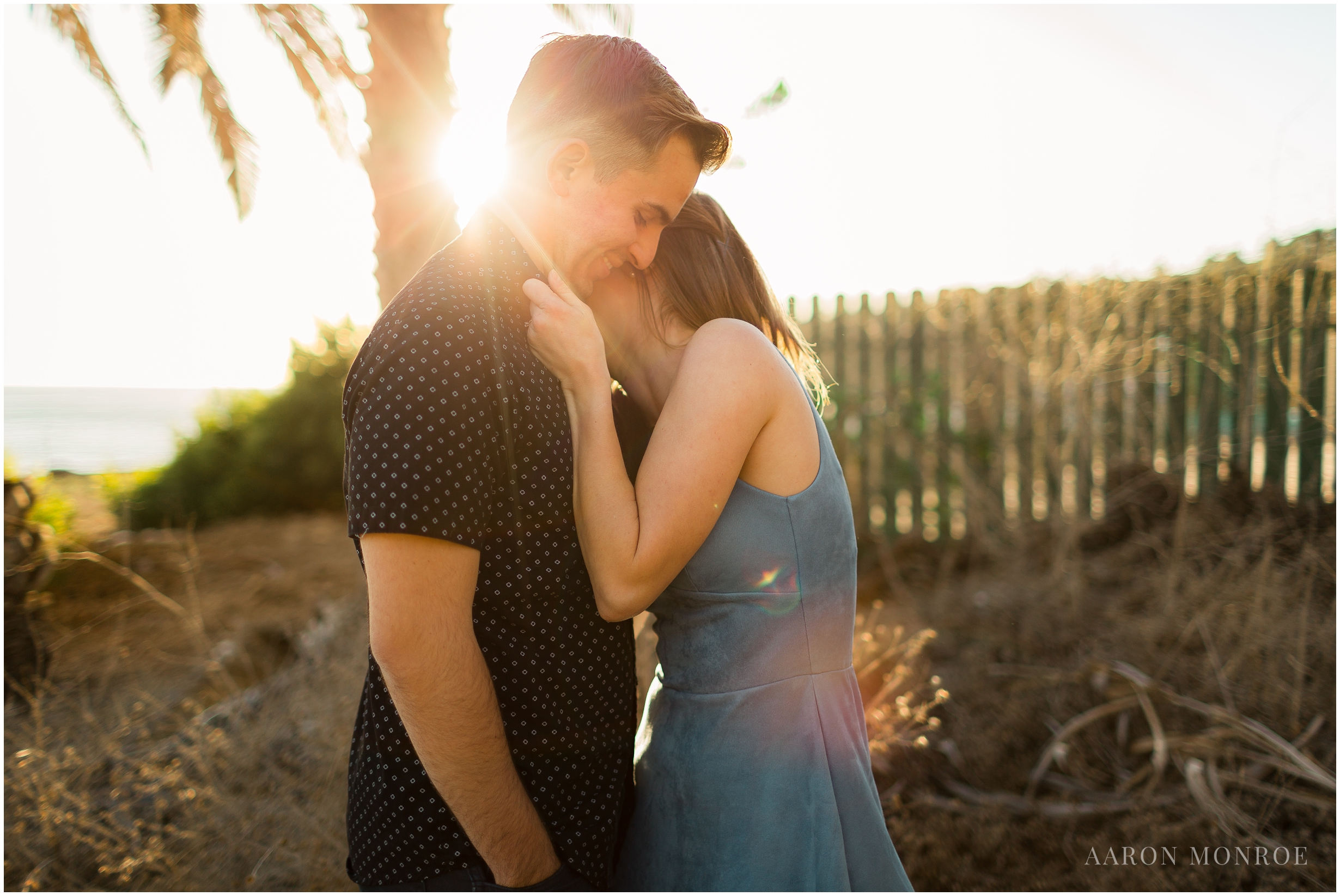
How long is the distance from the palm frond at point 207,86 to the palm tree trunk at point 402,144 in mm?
1704

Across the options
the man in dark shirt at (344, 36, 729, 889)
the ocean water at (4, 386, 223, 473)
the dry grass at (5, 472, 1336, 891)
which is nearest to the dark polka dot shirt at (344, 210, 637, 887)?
the man in dark shirt at (344, 36, 729, 889)

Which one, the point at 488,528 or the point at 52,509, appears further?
the point at 52,509

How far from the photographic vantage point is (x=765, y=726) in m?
1.36

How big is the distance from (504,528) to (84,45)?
5088 millimetres

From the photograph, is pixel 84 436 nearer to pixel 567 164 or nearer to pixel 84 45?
pixel 84 45

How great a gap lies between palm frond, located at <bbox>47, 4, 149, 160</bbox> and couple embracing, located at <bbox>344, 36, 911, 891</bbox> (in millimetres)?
4553

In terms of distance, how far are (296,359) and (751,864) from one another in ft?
29.8

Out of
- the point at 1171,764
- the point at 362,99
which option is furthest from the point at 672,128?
the point at 1171,764

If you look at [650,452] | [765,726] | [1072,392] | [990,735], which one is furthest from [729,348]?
[1072,392]

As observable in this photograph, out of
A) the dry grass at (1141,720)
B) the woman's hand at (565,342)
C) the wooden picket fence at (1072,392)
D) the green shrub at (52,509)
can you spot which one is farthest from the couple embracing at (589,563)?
the green shrub at (52,509)

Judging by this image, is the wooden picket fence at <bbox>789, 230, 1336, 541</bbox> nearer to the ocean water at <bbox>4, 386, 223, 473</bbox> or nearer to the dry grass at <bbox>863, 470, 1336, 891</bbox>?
the dry grass at <bbox>863, 470, 1336, 891</bbox>

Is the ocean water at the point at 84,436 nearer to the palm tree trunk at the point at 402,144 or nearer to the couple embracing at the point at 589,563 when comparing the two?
the palm tree trunk at the point at 402,144

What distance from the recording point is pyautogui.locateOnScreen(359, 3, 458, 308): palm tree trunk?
299 cm

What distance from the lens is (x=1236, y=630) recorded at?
11.0ft
